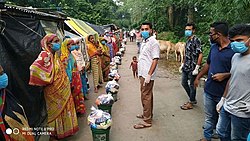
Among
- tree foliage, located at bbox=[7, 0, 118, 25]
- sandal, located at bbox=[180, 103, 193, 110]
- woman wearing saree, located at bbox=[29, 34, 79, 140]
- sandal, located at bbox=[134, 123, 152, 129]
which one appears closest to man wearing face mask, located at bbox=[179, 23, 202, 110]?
sandal, located at bbox=[180, 103, 193, 110]

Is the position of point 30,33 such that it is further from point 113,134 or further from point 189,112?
point 189,112

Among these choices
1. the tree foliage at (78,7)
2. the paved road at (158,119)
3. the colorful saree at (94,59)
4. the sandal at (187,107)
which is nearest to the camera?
the paved road at (158,119)

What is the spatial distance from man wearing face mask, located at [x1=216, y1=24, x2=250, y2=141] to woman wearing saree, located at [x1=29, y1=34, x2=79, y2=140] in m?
2.32

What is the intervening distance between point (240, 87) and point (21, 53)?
2.94 m

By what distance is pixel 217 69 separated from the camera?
3.10 m

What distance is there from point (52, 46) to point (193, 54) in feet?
9.58

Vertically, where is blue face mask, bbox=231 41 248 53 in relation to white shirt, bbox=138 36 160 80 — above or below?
above

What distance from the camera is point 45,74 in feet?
9.93

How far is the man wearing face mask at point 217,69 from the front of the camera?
3018 mm

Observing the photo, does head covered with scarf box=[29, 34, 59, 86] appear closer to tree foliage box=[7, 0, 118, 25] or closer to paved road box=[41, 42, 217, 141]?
paved road box=[41, 42, 217, 141]

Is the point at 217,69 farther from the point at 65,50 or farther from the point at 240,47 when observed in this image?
the point at 65,50

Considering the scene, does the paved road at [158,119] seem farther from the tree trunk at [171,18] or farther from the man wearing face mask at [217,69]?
the tree trunk at [171,18]

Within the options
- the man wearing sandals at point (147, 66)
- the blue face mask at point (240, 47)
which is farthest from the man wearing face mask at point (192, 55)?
the blue face mask at point (240, 47)

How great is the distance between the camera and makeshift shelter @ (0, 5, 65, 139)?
297 centimetres
